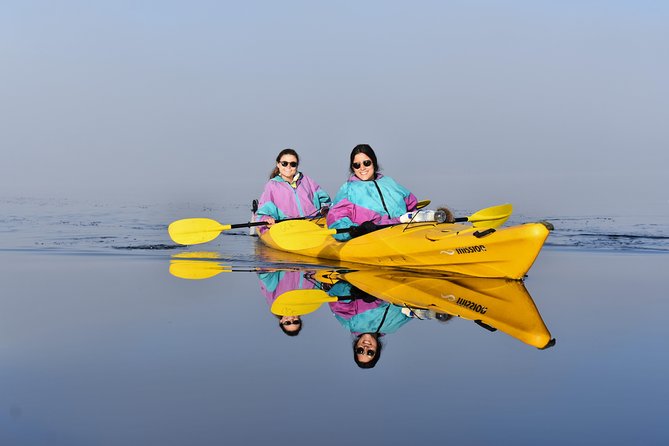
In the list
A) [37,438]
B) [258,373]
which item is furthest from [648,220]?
[37,438]

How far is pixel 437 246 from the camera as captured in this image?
859cm

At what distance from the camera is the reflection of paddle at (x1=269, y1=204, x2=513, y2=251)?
Result: 9578 millimetres

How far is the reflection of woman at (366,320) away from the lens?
185 inches

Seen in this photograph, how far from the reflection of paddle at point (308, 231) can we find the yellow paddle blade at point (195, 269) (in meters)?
0.76

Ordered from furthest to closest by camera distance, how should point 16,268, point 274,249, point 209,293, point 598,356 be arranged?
1. point 274,249
2. point 16,268
3. point 209,293
4. point 598,356

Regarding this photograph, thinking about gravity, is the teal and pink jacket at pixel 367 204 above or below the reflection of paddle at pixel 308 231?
above

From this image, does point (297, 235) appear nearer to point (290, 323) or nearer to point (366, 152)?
point (366, 152)

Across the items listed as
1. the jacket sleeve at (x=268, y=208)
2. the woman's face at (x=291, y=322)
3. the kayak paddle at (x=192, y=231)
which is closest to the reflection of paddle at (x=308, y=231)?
the kayak paddle at (x=192, y=231)

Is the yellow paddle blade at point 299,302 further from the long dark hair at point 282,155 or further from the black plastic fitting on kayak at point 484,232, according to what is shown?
the long dark hair at point 282,155

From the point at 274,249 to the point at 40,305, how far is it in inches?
219

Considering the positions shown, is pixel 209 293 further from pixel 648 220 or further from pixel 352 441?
pixel 648 220

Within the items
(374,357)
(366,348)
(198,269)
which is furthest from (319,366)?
(198,269)

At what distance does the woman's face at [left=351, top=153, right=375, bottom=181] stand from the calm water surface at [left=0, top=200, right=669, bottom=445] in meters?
1.67

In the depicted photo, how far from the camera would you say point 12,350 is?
4.87 metres
